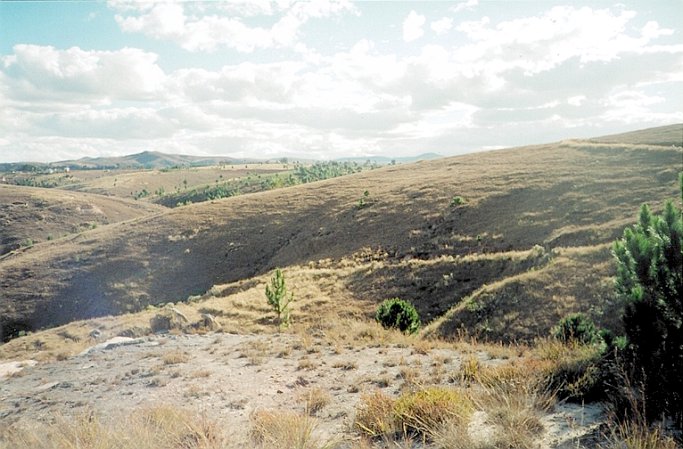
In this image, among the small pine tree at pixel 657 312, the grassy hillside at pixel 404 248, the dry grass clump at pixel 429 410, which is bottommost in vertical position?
the grassy hillside at pixel 404 248

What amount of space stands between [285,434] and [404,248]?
3838cm

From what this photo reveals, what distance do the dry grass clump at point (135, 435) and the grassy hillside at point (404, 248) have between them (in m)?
17.1

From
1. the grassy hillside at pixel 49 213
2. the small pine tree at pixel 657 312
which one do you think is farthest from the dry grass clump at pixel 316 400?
the grassy hillside at pixel 49 213

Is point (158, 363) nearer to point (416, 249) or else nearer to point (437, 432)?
point (437, 432)

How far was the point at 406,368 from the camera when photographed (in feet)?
33.6

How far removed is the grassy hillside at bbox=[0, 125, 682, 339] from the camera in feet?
83.9

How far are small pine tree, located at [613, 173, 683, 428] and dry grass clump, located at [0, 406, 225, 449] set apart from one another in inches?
220

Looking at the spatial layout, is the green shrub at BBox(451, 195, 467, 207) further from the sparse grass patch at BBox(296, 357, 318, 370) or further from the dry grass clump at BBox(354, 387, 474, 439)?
the dry grass clump at BBox(354, 387, 474, 439)

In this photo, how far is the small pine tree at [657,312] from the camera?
5590mm

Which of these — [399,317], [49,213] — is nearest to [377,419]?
[399,317]

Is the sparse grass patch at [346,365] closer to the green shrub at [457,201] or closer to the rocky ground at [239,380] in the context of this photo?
the rocky ground at [239,380]

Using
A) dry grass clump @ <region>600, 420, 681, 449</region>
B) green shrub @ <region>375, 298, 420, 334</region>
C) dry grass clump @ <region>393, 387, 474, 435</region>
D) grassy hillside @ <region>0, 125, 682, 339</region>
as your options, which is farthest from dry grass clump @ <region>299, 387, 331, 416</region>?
grassy hillside @ <region>0, 125, 682, 339</region>

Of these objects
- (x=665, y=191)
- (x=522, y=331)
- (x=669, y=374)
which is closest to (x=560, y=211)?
(x=665, y=191)

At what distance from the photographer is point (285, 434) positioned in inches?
217
